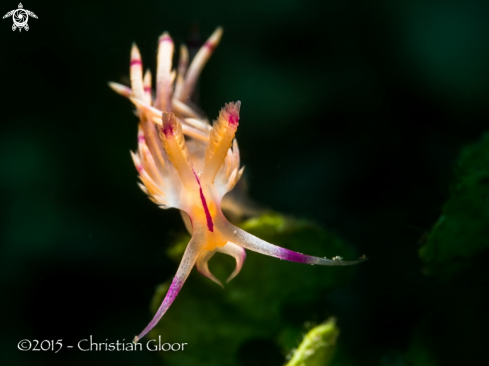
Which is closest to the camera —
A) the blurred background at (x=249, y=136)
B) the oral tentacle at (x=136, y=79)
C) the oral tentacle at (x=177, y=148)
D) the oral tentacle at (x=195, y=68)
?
the oral tentacle at (x=177, y=148)

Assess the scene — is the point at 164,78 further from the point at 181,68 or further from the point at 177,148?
the point at 177,148

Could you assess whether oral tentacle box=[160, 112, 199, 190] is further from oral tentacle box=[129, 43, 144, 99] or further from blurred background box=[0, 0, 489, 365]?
blurred background box=[0, 0, 489, 365]

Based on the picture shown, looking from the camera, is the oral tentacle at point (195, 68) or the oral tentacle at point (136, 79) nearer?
the oral tentacle at point (136, 79)

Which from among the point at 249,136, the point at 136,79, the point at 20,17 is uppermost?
the point at 20,17

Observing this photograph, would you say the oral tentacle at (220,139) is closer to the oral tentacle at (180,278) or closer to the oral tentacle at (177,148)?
the oral tentacle at (177,148)

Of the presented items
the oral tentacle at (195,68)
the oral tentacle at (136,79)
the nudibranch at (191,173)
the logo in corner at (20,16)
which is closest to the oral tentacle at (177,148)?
the nudibranch at (191,173)

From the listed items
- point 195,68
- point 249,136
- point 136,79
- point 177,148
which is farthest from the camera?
point 249,136

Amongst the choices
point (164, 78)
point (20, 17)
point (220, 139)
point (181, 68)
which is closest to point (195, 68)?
point (181, 68)
